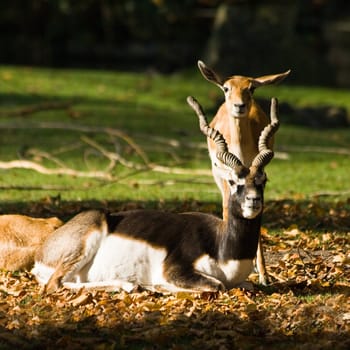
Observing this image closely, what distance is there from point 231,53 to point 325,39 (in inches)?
133

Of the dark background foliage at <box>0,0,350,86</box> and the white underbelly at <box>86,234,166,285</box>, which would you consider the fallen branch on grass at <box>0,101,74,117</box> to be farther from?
the white underbelly at <box>86,234,166,285</box>

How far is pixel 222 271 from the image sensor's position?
23.9 ft

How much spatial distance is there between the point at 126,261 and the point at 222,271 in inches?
27.9

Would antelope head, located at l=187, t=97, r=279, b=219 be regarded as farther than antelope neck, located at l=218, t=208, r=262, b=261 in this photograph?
No

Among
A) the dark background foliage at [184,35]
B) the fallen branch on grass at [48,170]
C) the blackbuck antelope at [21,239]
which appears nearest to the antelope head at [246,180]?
the blackbuck antelope at [21,239]

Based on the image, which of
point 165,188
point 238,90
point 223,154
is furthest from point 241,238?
point 165,188

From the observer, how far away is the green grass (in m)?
12.3

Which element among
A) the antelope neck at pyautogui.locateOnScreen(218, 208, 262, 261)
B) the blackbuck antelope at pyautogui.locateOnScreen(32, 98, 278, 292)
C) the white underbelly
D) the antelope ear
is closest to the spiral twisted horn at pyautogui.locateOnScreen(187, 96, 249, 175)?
the blackbuck antelope at pyautogui.locateOnScreen(32, 98, 278, 292)

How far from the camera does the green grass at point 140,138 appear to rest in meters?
12.3

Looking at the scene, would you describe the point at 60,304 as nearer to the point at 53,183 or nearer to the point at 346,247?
the point at 346,247

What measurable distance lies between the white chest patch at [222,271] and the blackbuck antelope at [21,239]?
1.59 m

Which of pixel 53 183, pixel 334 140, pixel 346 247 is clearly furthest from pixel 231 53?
pixel 346 247

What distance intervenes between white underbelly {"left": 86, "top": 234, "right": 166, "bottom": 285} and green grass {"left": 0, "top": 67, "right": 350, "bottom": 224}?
3205 millimetres

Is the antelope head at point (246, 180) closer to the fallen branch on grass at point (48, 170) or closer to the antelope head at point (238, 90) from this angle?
the antelope head at point (238, 90)
